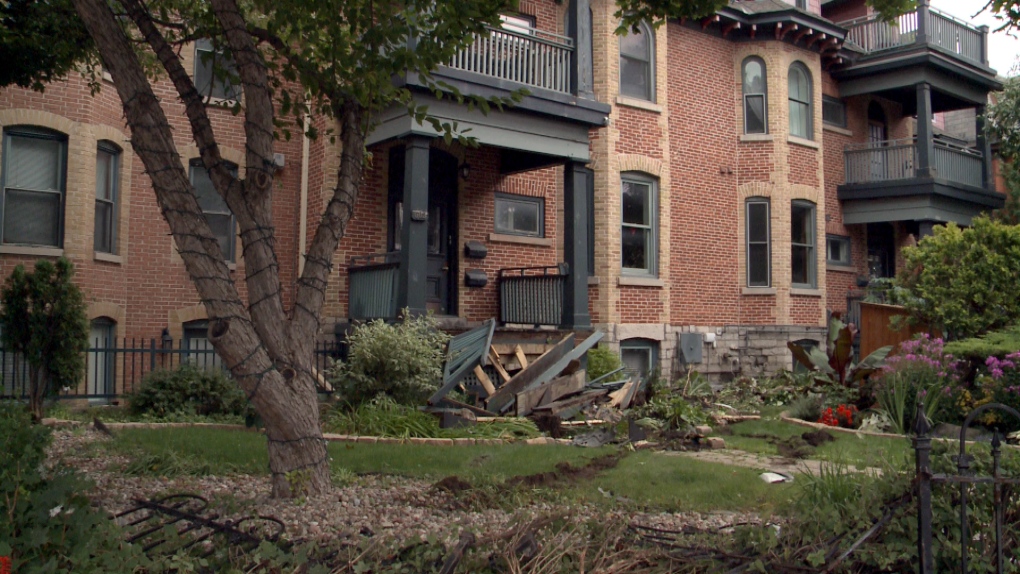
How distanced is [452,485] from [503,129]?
25.4 feet

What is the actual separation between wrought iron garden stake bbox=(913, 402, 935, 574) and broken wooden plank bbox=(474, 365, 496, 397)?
750 cm

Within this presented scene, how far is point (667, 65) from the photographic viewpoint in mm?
17031

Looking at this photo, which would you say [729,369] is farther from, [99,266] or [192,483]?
[192,483]

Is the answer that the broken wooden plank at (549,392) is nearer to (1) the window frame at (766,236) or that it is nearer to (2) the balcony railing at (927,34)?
(1) the window frame at (766,236)

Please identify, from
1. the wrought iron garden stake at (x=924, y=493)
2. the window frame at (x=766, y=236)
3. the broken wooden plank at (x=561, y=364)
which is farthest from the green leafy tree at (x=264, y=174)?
the window frame at (x=766, y=236)

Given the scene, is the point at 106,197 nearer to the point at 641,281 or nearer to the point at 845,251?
the point at 641,281

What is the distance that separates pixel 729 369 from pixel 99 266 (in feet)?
36.8

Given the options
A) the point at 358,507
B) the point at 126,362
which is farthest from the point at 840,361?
the point at 126,362

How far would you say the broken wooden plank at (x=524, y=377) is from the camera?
10750 millimetres

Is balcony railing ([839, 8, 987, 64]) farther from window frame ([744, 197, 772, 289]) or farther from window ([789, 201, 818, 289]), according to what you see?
window frame ([744, 197, 772, 289])

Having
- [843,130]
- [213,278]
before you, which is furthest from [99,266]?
[843,130]

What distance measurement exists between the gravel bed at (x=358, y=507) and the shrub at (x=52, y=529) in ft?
2.50

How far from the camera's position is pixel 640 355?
16.1 m

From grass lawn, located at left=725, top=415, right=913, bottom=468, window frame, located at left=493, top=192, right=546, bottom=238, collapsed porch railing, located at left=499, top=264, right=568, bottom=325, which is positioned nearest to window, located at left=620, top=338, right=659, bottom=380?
collapsed porch railing, located at left=499, top=264, right=568, bottom=325
